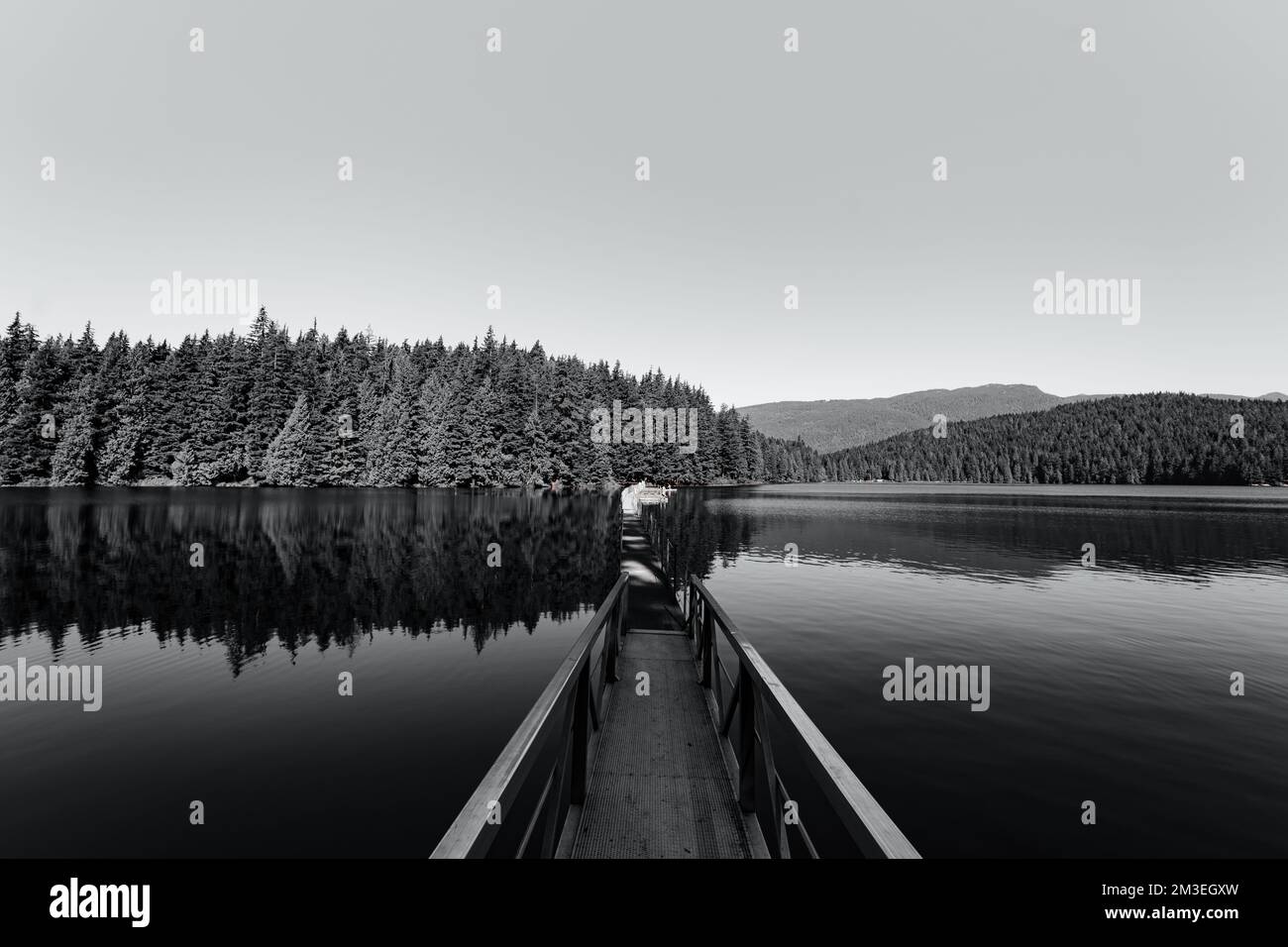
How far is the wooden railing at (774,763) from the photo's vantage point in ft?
9.21

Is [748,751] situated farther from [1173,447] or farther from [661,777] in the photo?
[1173,447]

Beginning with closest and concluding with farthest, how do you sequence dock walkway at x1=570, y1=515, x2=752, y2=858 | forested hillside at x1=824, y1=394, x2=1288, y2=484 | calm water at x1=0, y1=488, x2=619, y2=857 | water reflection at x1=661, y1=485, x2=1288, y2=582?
dock walkway at x1=570, y1=515, x2=752, y2=858
calm water at x1=0, y1=488, x2=619, y2=857
water reflection at x1=661, y1=485, x2=1288, y2=582
forested hillside at x1=824, y1=394, x2=1288, y2=484

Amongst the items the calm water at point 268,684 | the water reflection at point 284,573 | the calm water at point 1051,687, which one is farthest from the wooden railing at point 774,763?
the water reflection at point 284,573

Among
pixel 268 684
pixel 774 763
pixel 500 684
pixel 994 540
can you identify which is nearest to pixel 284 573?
pixel 268 684

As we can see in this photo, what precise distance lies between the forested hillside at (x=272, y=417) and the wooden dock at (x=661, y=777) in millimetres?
70705

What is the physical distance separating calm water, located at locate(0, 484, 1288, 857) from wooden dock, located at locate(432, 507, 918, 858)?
7.57 ft

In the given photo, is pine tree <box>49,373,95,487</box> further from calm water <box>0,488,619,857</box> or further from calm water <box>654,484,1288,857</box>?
calm water <box>654,484,1288,857</box>

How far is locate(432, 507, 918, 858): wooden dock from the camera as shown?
9.88 feet

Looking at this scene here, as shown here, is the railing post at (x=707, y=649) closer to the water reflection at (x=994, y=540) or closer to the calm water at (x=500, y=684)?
the calm water at (x=500, y=684)

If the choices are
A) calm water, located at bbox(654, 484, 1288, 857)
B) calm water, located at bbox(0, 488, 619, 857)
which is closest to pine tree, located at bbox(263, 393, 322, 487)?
calm water, located at bbox(0, 488, 619, 857)

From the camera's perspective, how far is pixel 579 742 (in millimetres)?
5543

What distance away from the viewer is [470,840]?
261cm
